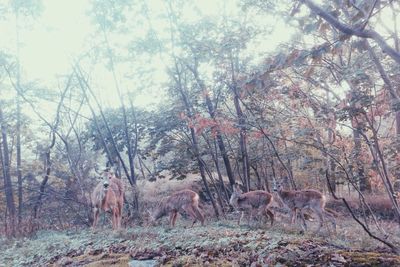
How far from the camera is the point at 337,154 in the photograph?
10.3 metres

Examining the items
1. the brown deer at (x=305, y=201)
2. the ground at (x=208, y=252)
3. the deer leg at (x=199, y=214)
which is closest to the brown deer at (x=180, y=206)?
the deer leg at (x=199, y=214)

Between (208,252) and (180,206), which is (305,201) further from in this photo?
(208,252)

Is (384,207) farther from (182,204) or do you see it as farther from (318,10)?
(318,10)

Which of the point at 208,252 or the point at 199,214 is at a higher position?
the point at 199,214

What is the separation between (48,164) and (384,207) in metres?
12.7

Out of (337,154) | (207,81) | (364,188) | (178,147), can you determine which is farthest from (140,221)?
(364,188)

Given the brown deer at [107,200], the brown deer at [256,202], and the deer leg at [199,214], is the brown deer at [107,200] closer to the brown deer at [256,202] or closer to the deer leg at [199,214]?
the deer leg at [199,214]

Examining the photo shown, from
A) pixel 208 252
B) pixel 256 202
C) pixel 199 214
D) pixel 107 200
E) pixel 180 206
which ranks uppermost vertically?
pixel 107 200

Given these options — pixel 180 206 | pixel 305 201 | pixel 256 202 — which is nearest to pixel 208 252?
pixel 305 201

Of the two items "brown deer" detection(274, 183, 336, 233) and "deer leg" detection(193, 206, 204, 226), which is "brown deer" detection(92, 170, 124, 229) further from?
"brown deer" detection(274, 183, 336, 233)

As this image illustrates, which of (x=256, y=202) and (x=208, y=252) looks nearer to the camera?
(x=208, y=252)

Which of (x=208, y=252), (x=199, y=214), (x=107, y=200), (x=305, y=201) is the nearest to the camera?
(x=208, y=252)

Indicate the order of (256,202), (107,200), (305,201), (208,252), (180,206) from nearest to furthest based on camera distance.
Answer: (208,252) < (305,201) < (256,202) < (180,206) < (107,200)

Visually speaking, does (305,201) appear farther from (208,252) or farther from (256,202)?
(208,252)
